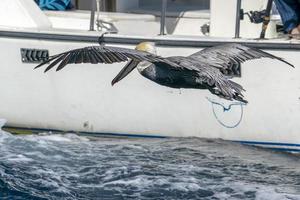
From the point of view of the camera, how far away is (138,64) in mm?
11570

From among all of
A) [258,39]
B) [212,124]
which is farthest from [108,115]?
[258,39]

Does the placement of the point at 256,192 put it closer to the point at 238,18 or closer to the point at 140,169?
the point at 140,169

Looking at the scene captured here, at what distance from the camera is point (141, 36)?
12.0m

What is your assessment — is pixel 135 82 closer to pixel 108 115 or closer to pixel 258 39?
Result: pixel 108 115

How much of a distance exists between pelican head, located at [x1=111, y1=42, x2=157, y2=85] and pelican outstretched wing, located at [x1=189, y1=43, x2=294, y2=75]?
1.78 ft

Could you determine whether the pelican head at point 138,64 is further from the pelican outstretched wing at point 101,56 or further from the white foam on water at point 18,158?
the white foam on water at point 18,158

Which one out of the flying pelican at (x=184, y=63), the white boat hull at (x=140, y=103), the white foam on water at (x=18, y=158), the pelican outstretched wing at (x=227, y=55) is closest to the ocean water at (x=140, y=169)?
Answer: the white foam on water at (x=18, y=158)

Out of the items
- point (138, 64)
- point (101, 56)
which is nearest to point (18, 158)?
point (138, 64)

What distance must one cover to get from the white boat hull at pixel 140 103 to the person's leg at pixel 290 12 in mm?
478

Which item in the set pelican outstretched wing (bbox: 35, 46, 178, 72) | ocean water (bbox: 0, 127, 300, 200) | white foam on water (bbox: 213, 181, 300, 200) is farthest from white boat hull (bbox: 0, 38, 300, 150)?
pelican outstretched wing (bbox: 35, 46, 178, 72)

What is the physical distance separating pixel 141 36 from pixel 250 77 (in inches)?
48.6

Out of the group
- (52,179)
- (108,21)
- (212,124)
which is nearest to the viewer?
(52,179)

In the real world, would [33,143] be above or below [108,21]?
below

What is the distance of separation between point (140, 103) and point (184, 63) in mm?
1703
